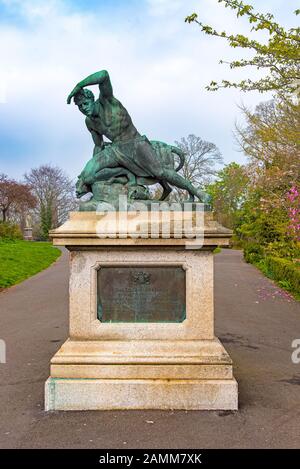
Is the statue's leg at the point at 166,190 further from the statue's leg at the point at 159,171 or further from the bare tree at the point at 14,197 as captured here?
the bare tree at the point at 14,197

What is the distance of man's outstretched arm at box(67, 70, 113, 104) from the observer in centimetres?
484

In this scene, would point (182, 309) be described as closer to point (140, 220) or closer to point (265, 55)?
point (140, 220)

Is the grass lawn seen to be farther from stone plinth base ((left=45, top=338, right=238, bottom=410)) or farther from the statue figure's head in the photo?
stone plinth base ((left=45, top=338, right=238, bottom=410))

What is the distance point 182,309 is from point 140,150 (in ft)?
5.94

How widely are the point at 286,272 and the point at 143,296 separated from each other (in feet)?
35.2

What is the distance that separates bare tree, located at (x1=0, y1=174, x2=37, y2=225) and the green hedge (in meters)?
37.1

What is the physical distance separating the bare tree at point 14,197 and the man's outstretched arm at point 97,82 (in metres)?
46.5

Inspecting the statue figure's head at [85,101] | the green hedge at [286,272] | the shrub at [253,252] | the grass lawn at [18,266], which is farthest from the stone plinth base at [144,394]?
the shrub at [253,252]

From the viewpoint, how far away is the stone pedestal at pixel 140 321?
4.34m

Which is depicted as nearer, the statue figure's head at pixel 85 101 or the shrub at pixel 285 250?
the statue figure's head at pixel 85 101

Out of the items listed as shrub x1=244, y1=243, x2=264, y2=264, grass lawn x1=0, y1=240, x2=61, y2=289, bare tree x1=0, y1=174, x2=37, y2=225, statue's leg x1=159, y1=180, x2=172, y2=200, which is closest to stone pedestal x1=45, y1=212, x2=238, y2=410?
statue's leg x1=159, y1=180, x2=172, y2=200

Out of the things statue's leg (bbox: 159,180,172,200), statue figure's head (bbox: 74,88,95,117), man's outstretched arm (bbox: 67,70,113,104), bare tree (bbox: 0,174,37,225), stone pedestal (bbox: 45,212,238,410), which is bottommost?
stone pedestal (bbox: 45,212,238,410)

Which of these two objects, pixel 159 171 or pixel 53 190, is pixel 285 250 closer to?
pixel 159 171
